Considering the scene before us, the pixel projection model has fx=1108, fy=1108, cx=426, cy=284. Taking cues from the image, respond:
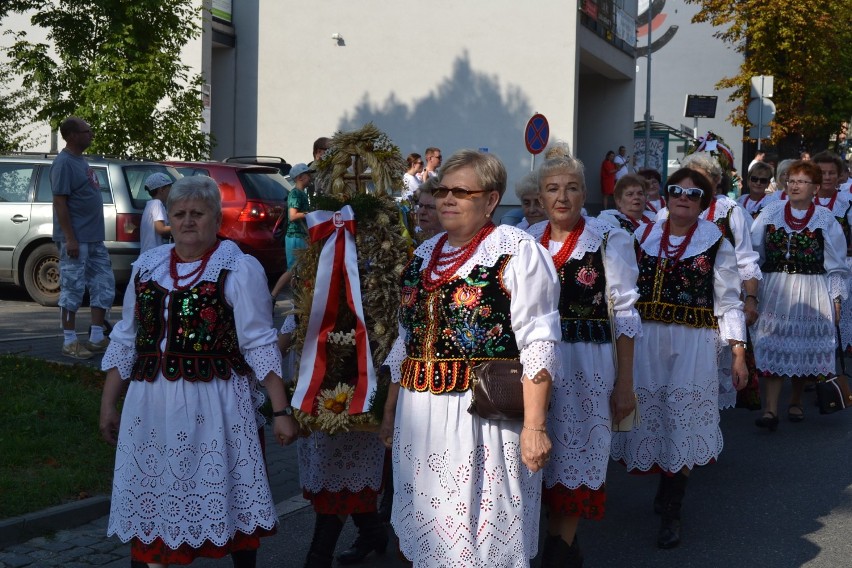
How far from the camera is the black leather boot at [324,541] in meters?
4.92

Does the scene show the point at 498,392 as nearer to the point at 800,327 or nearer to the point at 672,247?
the point at 672,247

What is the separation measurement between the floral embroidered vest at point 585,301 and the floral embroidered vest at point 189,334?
1496 millimetres

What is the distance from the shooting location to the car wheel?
14227mm

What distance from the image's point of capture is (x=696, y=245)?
615cm

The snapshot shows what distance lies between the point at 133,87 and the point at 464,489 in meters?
15.1

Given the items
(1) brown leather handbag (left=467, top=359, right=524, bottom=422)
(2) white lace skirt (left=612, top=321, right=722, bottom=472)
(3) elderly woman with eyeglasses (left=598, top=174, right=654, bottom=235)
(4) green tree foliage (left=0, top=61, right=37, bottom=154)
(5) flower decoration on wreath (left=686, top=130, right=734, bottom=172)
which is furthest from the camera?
(4) green tree foliage (left=0, top=61, right=37, bottom=154)

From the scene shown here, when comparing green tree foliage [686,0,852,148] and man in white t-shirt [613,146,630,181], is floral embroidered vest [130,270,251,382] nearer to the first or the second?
man in white t-shirt [613,146,630,181]

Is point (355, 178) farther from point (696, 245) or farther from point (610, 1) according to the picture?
point (610, 1)

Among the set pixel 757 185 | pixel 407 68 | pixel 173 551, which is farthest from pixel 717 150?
pixel 407 68

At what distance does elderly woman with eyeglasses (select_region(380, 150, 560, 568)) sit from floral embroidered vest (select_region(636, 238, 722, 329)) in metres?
2.25

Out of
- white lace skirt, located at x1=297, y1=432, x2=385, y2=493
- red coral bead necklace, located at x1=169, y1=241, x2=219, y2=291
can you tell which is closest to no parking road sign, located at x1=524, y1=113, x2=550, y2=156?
white lace skirt, located at x1=297, y1=432, x2=385, y2=493

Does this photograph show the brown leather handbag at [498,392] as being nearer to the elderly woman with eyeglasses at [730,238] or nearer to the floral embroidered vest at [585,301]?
the floral embroidered vest at [585,301]

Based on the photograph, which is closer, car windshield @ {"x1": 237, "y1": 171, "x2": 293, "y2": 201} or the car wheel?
the car wheel

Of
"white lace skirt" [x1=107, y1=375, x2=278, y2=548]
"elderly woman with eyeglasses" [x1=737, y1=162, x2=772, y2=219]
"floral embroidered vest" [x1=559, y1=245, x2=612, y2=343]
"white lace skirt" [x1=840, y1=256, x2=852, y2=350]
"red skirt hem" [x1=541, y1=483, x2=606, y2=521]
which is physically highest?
"elderly woman with eyeglasses" [x1=737, y1=162, x2=772, y2=219]
